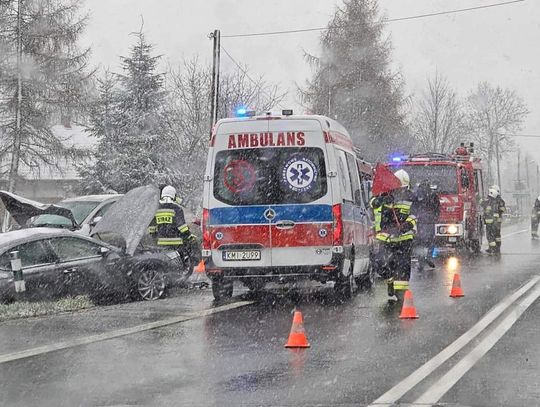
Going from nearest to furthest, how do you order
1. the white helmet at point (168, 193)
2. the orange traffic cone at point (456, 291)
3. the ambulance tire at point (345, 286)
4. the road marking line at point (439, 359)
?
1. the road marking line at point (439, 359)
2. the ambulance tire at point (345, 286)
3. the orange traffic cone at point (456, 291)
4. the white helmet at point (168, 193)

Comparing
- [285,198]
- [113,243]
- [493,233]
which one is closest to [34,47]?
[493,233]

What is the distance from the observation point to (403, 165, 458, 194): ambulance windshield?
21.3 metres

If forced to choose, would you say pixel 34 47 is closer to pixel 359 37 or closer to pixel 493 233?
pixel 493 233

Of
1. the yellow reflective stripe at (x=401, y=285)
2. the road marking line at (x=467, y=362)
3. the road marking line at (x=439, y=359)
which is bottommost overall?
the road marking line at (x=467, y=362)

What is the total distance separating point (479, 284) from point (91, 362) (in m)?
8.49

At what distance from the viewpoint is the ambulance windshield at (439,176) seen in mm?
21297

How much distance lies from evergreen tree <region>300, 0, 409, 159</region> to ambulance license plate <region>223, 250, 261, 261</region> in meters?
34.3

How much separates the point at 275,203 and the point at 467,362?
461 centimetres

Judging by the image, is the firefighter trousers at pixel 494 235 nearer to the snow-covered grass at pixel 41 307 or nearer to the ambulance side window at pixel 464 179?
the ambulance side window at pixel 464 179

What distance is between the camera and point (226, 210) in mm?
11500

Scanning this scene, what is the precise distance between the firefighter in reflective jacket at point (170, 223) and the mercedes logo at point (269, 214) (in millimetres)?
2706

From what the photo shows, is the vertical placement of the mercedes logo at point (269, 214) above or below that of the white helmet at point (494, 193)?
below

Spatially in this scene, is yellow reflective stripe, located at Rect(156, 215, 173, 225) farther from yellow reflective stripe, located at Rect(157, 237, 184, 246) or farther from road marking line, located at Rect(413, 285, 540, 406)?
road marking line, located at Rect(413, 285, 540, 406)

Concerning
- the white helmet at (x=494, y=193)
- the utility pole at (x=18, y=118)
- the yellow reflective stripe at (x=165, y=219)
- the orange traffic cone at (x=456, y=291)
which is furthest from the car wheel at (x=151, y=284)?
the utility pole at (x=18, y=118)
